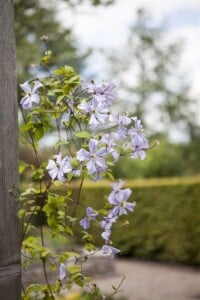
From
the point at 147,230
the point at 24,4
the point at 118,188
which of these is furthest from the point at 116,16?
the point at 118,188

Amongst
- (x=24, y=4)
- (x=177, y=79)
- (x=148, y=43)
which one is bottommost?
(x=24, y=4)

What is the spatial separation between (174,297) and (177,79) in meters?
16.1

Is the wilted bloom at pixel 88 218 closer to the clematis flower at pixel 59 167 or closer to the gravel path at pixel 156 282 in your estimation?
the clematis flower at pixel 59 167

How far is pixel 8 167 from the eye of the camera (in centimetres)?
182

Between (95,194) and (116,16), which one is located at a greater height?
(116,16)

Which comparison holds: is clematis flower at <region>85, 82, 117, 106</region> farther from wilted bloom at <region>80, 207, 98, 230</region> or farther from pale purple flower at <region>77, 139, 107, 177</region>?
wilted bloom at <region>80, 207, 98, 230</region>

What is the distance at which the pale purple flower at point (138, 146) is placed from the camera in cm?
205

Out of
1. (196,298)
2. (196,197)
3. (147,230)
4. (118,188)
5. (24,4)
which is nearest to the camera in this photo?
(118,188)

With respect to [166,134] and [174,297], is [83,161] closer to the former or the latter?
[174,297]

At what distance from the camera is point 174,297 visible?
263 inches

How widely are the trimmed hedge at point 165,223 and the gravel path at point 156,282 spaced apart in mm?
277

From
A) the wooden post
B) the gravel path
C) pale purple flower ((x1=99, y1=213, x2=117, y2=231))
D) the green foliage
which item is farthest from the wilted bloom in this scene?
the gravel path

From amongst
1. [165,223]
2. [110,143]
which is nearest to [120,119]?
[110,143]

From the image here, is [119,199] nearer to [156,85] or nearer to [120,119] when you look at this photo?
[120,119]
